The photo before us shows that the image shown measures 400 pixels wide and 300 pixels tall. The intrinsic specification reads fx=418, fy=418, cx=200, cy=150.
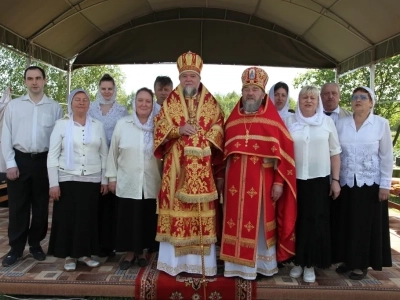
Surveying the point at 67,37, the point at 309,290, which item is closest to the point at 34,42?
the point at 67,37

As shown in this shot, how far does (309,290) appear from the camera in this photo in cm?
335

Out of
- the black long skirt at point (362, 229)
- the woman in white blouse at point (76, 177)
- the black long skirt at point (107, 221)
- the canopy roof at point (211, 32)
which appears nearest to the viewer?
the black long skirt at point (362, 229)

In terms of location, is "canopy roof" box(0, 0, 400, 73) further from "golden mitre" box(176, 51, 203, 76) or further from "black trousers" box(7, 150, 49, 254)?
"golden mitre" box(176, 51, 203, 76)

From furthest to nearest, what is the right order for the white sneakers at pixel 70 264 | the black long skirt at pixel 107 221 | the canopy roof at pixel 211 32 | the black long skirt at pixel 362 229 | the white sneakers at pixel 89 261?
1. the canopy roof at pixel 211 32
2. the black long skirt at pixel 107 221
3. the white sneakers at pixel 89 261
4. the white sneakers at pixel 70 264
5. the black long skirt at pixel 362 229

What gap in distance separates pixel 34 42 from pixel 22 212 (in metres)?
4.51

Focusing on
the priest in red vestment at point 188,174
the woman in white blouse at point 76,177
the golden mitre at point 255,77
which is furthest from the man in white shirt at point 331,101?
the woman in white blouse at point 76,177

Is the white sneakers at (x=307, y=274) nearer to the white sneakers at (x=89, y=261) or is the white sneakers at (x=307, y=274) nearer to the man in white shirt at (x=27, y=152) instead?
the white sneakers at (x=89, y=261)

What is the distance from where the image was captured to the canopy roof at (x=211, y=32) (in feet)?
23.0

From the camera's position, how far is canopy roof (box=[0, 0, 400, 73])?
7012 millimetres

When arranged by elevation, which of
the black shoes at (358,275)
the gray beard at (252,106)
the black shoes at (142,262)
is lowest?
the black shoes at (358,275)

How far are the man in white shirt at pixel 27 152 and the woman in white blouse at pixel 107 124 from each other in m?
0.40

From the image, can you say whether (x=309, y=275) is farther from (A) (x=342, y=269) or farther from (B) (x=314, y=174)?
(B) (x=314, y=174)

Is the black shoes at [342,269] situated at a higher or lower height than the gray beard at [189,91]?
lower

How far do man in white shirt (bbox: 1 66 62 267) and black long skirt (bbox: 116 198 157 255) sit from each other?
31.4 inches
